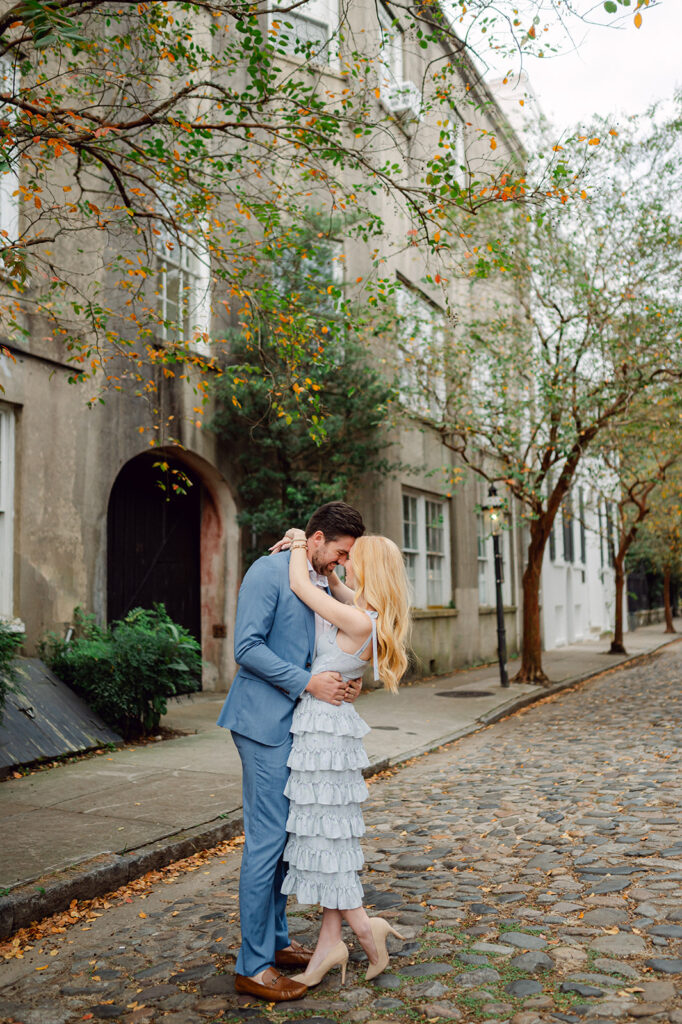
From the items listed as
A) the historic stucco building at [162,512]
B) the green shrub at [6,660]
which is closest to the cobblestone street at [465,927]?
the green shrub at [6,660]

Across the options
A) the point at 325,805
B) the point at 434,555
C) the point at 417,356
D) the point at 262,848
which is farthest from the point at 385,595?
the point at 434,555

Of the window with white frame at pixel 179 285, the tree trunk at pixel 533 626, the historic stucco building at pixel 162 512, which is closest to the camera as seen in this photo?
the historic stucco building at pixel 162 512

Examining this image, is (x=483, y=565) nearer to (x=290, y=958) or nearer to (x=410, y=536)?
(x=410, y=536)

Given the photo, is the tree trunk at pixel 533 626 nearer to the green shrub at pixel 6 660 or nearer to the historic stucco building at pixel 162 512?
the historic stucco building at pixel 162 512

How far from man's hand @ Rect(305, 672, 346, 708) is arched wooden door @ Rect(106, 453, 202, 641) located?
322 inches

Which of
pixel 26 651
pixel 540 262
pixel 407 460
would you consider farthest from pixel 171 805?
pixel 540 262

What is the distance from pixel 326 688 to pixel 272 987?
3.96 feet

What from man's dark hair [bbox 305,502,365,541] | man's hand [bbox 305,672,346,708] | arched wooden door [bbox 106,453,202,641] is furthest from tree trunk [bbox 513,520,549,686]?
man's hand [bbox 305,672,346,708]

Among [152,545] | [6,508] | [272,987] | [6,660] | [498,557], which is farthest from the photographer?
[498,557]

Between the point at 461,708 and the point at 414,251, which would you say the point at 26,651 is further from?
the point at 414,251

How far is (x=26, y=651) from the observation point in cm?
932

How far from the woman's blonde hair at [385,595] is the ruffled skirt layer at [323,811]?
Answer: 31 centimetres

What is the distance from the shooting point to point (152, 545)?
41.1ft

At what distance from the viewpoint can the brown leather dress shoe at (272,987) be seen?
11.5ft
